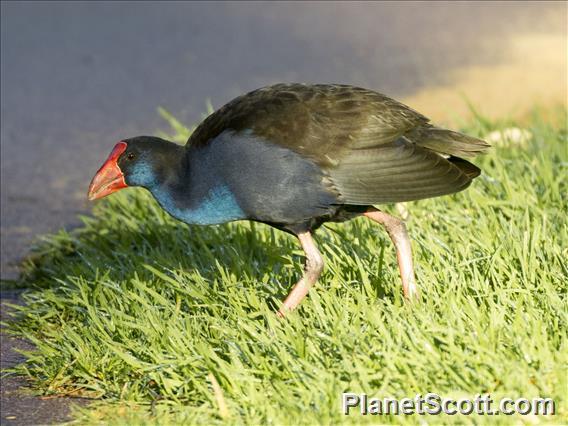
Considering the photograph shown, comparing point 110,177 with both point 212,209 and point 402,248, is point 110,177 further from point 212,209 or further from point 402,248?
point 402,248

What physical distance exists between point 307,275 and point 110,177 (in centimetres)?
105

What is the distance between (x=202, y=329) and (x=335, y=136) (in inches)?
40.4

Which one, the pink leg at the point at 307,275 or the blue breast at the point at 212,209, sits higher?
the blue breast at the point at 212,209

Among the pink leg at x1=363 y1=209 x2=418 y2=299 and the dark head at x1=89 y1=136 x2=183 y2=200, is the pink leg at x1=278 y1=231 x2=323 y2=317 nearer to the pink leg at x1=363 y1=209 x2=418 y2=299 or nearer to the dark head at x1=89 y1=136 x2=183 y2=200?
the pink leg at x1=363 y1=209 x2=418 y2=299

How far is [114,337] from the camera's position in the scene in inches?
202

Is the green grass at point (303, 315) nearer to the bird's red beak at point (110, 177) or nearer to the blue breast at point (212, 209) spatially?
the blue breast at point (212, 209)

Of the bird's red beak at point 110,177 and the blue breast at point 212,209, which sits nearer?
the blue breast at point 212,209

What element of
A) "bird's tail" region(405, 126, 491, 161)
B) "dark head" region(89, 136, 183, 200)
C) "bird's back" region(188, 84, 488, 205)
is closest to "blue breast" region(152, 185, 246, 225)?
"dark head" region(89, 136, 183, 200)

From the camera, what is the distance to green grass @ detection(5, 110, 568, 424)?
424 centimetres

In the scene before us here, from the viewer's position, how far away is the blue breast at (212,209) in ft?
16.7

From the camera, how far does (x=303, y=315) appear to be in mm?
5094

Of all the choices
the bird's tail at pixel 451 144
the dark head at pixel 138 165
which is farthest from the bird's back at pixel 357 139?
the dark head at pixel 138 165

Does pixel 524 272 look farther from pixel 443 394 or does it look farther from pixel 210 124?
pixel 210 124

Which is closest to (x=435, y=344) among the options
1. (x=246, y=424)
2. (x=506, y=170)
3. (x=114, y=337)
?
(x=246, y=424)
